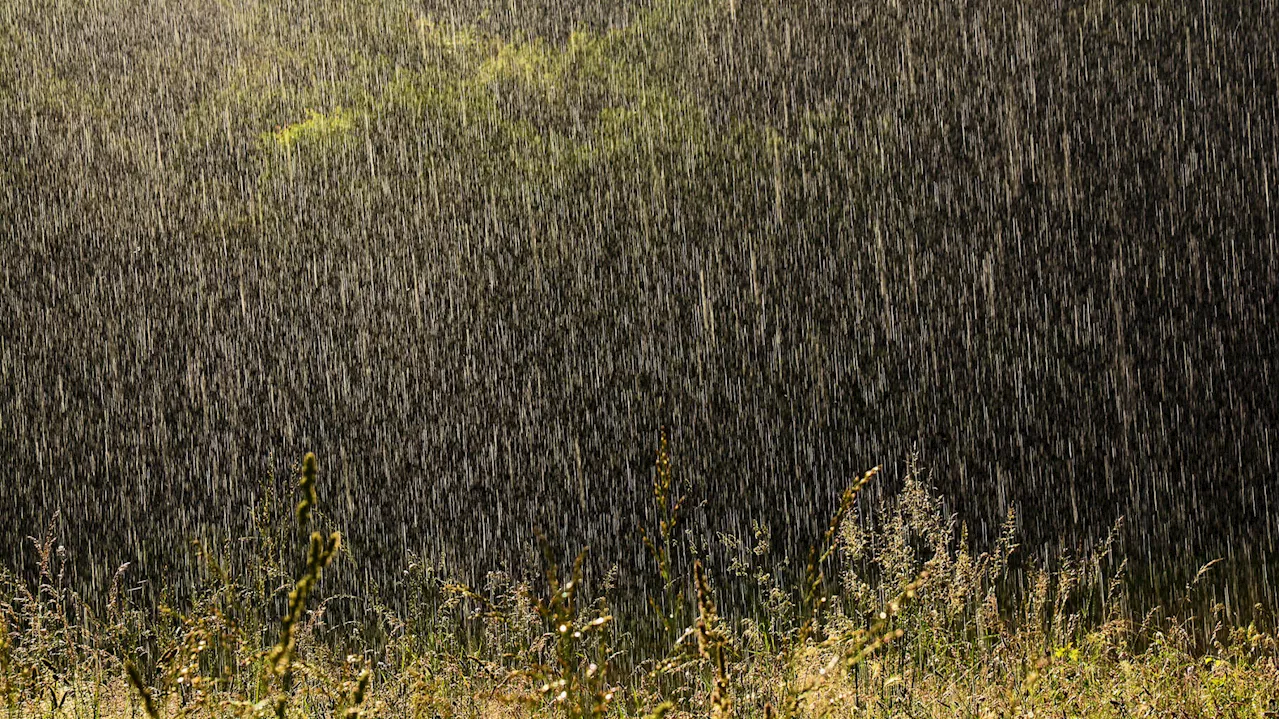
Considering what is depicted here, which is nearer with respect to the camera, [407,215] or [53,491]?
[53,491]

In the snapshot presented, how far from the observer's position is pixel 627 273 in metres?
13.1

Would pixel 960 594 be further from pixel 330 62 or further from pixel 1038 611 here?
pixel 330 62

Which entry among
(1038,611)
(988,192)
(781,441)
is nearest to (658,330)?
(781,441)

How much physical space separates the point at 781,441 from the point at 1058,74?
240 inches

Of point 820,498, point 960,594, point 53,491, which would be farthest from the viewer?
point 820,498

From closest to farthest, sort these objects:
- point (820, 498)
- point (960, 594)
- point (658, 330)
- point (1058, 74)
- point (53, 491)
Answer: point (960, 594) < point (53, 491) < point (820, 498) < point (658, 330) < point (1058, 74)

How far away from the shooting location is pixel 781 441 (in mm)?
12508

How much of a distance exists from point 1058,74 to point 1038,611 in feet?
42.1

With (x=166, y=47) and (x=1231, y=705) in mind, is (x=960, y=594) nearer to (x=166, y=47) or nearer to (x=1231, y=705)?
(x=1231, y=705)

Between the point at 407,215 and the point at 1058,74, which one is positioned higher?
the point at 1058,74

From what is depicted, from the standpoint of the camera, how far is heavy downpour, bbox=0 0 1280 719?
38.5 ft

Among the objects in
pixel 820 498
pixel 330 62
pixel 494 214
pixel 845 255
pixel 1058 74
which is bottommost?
pixel 820 498

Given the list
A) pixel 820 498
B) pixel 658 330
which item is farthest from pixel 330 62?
pixel 820 498

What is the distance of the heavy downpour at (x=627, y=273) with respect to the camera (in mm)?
11727
